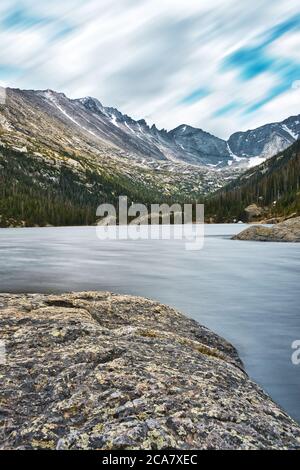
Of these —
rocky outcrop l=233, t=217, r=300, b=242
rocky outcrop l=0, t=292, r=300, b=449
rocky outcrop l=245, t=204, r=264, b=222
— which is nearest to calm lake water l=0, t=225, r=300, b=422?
rocky outcrop l=0, t=292, r=300, b=449

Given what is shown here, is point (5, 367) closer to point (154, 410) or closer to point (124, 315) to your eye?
point (154, 410)

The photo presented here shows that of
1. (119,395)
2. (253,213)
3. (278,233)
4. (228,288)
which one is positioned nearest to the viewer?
(119,395)

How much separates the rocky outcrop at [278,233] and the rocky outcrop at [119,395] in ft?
237

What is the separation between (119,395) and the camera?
694 cm

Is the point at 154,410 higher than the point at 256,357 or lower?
higher

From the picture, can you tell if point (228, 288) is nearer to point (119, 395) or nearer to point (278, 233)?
point (119, 395)

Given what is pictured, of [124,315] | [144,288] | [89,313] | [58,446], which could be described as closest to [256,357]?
[124,315]

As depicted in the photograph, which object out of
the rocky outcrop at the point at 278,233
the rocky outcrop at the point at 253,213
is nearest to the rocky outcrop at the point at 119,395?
the rocky outcrop at the point at 278,233

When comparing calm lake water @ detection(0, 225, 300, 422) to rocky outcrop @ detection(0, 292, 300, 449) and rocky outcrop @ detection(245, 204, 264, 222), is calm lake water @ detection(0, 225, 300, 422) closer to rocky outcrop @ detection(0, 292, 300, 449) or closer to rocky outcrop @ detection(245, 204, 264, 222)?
rocky outcrop @ detection(0, 292, 300, 449)

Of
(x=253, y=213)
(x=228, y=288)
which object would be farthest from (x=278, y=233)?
(x=253, y=213)

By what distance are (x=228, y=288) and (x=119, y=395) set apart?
24099 millimetres

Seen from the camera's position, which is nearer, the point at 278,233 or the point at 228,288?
the point at 228,288

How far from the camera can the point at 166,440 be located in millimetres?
5902
